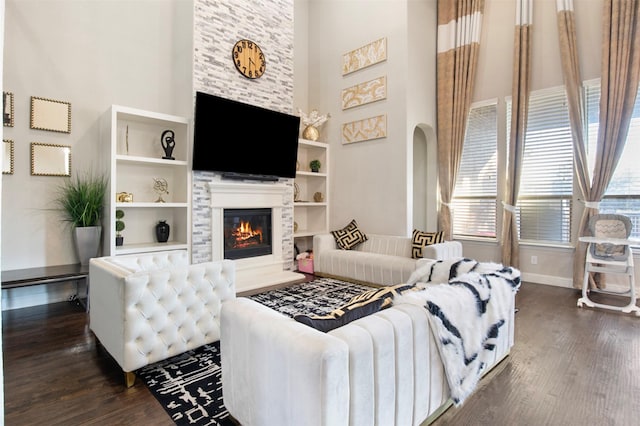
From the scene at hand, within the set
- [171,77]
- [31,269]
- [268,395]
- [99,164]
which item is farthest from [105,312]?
[171,77]

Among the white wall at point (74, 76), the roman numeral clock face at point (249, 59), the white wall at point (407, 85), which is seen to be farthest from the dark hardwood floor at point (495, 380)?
the roman numeral clock face at point (249, 59)

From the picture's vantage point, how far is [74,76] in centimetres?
404

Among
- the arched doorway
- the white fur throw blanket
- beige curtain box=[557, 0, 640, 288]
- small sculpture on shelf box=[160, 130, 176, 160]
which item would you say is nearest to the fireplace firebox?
small sculpture on shelf box=[160, 130, 176, 160]

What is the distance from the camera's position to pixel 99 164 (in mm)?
4211

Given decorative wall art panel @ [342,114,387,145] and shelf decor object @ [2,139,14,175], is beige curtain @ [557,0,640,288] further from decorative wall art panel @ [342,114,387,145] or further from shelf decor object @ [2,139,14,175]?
shelf decor object @ [2,139,14,175]

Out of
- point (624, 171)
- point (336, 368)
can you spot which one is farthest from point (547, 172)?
point (336, 368)

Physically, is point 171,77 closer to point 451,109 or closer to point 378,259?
point 378,259

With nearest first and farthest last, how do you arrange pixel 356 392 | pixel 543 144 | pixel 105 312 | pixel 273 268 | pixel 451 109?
1. pixel 356 392
2. pixel 105 312
3. pixel 543 144
4. pixel 273 268
5. pixel 451 109

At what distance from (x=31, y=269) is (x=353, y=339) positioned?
400cm

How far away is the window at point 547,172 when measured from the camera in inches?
189

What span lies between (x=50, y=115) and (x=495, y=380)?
16.7ft

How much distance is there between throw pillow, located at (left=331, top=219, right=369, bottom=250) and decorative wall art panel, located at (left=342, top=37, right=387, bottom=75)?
108 inches

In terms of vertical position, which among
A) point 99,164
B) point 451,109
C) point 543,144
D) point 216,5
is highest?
point 216,5

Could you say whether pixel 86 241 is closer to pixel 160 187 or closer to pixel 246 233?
pixel 160 187
